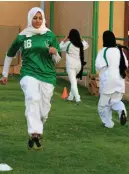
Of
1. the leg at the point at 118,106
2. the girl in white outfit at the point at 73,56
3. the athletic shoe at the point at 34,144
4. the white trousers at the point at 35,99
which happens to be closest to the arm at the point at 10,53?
the white trousers at the point at 35,99

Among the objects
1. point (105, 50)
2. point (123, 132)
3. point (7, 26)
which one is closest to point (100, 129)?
point (123, 132)

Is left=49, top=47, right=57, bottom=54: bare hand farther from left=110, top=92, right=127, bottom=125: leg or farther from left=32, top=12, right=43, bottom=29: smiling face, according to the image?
left=110, top=92, right=127, bottom=125: leg

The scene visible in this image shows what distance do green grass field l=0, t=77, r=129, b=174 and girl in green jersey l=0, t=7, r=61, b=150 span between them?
1.32 feet

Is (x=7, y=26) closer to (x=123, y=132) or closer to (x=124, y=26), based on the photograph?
(x=124, y=26)

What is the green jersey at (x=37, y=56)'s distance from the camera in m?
7.92

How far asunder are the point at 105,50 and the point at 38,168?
3.89 metres

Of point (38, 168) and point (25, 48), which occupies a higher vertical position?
point (25, 48)

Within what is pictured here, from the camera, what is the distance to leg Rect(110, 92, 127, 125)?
1028cm

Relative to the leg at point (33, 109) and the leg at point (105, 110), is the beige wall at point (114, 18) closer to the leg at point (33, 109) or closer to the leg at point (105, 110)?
the leg at point (105, 110)

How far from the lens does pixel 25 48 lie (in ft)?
26.1

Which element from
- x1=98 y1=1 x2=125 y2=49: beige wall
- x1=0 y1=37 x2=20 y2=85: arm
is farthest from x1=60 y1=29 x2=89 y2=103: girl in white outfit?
x1=0 y1=37 x2=20 y2=85: arm

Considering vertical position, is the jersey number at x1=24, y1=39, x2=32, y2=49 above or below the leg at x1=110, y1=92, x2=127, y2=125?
above

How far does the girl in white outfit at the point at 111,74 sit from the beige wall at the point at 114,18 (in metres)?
9.48

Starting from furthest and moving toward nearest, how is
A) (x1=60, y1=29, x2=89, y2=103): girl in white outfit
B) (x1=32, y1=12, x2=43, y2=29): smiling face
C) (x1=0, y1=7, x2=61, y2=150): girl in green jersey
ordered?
(x1=60, y1=29, x2=89, y2=103): girl in white outfit → (x1=32, y1=12, x2=43, y2=29): smiling face → (x1=0, y1=7, x2=61, y2=150): girl in green jersey
